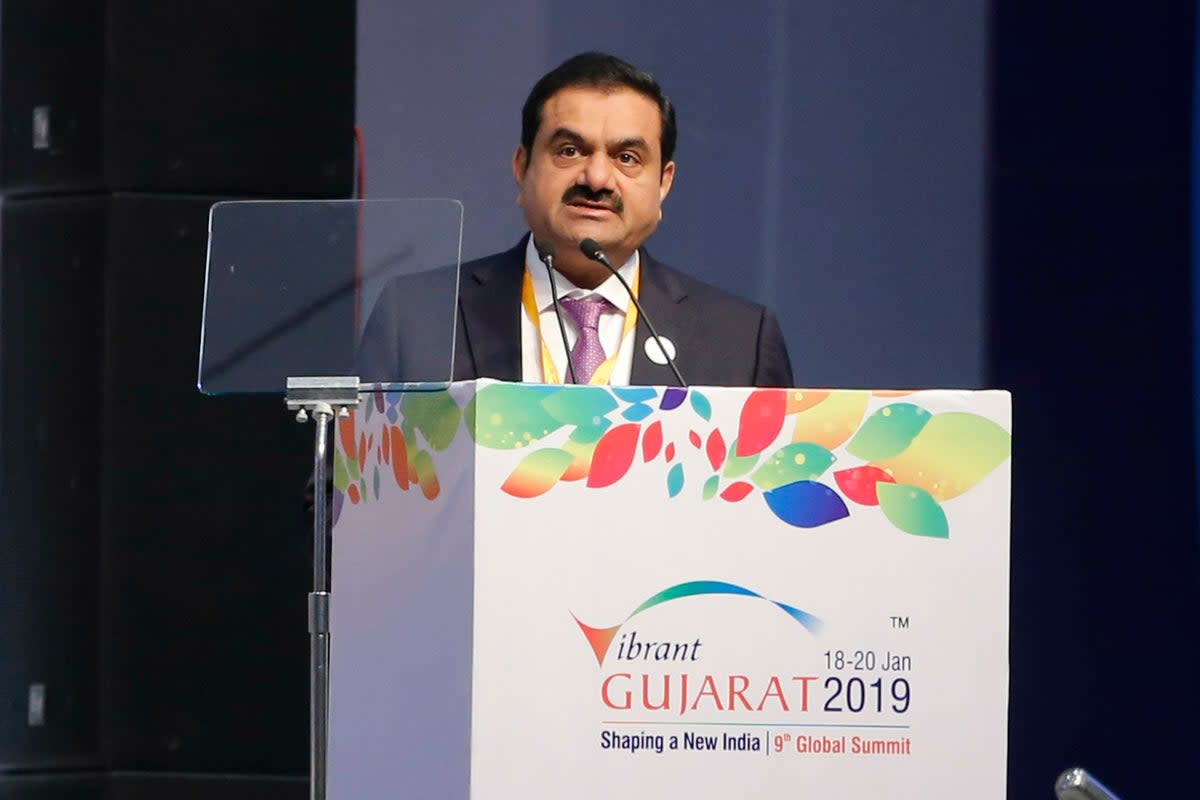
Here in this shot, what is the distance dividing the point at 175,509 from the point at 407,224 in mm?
2019

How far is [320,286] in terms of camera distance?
2.29 meters

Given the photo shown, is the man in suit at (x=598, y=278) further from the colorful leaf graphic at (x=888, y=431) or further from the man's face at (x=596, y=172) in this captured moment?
the colorful leaf graphic at (x=888, y=431)

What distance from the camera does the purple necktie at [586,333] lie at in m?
2.90

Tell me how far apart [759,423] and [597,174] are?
104cm

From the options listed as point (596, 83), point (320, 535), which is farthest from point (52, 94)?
point (320, 535)

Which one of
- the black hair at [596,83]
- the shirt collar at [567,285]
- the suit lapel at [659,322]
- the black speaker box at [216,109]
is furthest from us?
the black speaker box at [216,109]

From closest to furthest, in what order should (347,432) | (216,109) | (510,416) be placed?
1. (510,416)
2. (347,432)
3. (216,109)

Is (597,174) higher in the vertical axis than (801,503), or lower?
higher

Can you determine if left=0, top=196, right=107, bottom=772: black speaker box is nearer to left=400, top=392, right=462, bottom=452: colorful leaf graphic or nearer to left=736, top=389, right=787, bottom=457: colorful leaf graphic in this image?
left=400, top=392, right=462, bottom=452: colorful leaf graphic

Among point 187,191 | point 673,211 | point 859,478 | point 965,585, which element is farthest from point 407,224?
point 187,191

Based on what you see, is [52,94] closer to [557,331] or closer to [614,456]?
[557,331]

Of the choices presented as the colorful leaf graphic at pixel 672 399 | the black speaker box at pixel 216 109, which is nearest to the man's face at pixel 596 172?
the colorful leaf graphic at pixel 672 399

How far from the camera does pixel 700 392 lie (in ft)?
6.85

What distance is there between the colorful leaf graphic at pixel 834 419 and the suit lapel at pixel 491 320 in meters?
0.86
